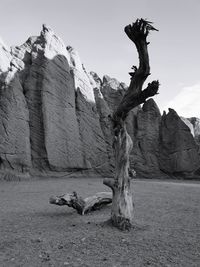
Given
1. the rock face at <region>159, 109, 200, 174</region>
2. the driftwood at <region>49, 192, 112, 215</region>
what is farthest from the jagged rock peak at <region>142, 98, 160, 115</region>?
the driftwood at <region>49, 192, 112, 215</region>

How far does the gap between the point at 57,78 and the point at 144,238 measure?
19614 mm

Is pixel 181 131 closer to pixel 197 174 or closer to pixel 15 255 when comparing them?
pixel 197 174

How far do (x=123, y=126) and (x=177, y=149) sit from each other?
2129 centimetres

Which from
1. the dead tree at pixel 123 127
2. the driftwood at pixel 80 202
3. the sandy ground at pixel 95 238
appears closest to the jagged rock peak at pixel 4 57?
the sandy ground at pixel 95 238

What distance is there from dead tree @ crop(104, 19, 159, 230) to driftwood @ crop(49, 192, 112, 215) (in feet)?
6.16

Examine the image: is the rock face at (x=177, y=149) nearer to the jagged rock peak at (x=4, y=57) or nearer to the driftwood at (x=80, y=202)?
the jagged rock peak at (x=4, y=57)

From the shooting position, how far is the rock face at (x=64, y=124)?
67.5ft

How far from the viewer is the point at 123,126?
299 inches

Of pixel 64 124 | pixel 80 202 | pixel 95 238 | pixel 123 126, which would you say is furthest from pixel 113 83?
pixel 95 238

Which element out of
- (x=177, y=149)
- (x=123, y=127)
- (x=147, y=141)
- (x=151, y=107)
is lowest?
(x=123, y=127)

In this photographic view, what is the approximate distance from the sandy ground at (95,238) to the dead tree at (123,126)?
463 millimetres

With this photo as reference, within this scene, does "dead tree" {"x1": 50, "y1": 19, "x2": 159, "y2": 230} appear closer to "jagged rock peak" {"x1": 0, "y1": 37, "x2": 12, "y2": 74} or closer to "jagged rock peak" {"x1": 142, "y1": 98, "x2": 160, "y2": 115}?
"jagged rock peak" {"x1": 0, "y1": 37, "x2": 12, "y2": 74}

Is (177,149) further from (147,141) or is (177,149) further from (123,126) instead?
(123,126)

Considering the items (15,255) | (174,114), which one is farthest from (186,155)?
(15,255)
